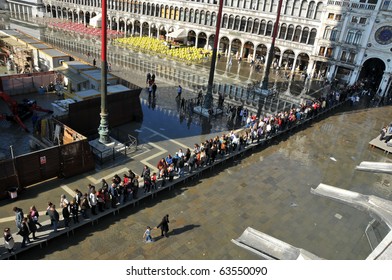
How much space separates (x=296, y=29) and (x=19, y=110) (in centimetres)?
4097

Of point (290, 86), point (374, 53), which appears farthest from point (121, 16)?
point (374, 53)

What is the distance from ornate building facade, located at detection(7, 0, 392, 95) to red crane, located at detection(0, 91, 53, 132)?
38.0m

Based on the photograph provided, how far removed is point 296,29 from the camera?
4922 centimetres

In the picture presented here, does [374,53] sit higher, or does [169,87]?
[374,53]

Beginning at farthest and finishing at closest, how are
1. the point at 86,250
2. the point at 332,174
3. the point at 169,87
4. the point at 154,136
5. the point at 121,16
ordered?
the point at 121,16 → the point at 169,87 → the point at 154,136 → the point at 332,174 → the point at 86,250

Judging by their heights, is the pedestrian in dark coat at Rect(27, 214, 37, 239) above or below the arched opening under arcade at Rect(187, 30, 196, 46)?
below

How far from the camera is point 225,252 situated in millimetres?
13773

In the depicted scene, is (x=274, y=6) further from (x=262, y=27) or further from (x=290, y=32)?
(x=290, y=32)

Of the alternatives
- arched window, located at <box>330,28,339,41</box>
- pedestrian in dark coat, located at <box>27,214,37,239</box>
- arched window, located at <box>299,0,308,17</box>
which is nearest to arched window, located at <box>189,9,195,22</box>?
arched window, located at <box>299,0,308,17</box>

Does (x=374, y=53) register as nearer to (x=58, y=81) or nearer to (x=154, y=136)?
(x=154, y=136)

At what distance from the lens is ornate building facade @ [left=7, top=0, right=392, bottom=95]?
4222cm

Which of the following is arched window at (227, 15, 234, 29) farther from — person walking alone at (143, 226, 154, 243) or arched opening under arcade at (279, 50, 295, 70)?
person walking alone at (143, 226, 154, 243)

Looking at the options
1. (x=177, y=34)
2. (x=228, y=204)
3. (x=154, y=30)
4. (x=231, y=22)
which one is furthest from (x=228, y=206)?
(x=154, y=30)

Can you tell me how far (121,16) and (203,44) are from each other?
64.2 ft
